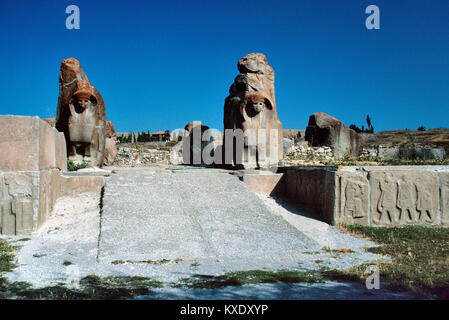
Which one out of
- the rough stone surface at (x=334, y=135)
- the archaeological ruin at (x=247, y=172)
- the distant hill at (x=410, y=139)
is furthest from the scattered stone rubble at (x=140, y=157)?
the distant hill at (x=410, y=139)

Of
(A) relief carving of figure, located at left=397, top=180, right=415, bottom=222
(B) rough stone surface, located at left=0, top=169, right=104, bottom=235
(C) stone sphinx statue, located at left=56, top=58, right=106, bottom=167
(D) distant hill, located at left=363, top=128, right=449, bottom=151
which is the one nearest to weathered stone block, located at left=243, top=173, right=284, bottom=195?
(A) relief carving of figure, located at left=397, top=180, right=415, bottom=222

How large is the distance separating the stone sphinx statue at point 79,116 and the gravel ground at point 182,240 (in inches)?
48.3

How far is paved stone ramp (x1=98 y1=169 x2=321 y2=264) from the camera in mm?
3951

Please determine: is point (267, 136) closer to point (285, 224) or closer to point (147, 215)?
point (285, 224)

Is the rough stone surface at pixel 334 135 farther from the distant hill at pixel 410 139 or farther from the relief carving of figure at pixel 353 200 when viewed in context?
the relief carving of figure at pixel 353 200

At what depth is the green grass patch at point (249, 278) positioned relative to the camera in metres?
3.00

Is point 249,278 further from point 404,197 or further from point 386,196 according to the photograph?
point 404,197

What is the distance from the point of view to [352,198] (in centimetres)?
541

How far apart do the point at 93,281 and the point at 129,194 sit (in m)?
2.56

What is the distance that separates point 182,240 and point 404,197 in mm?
3365

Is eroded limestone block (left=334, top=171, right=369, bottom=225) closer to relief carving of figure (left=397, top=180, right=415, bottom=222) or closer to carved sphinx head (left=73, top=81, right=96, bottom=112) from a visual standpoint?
relief carving of figure (left=397, top=180, right=415, bottom=222)

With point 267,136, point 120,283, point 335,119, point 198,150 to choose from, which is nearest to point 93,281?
point 120,283

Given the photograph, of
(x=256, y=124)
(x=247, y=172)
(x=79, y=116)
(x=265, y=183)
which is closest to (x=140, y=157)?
(x=79, y=116)

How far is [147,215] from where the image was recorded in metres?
4.84
